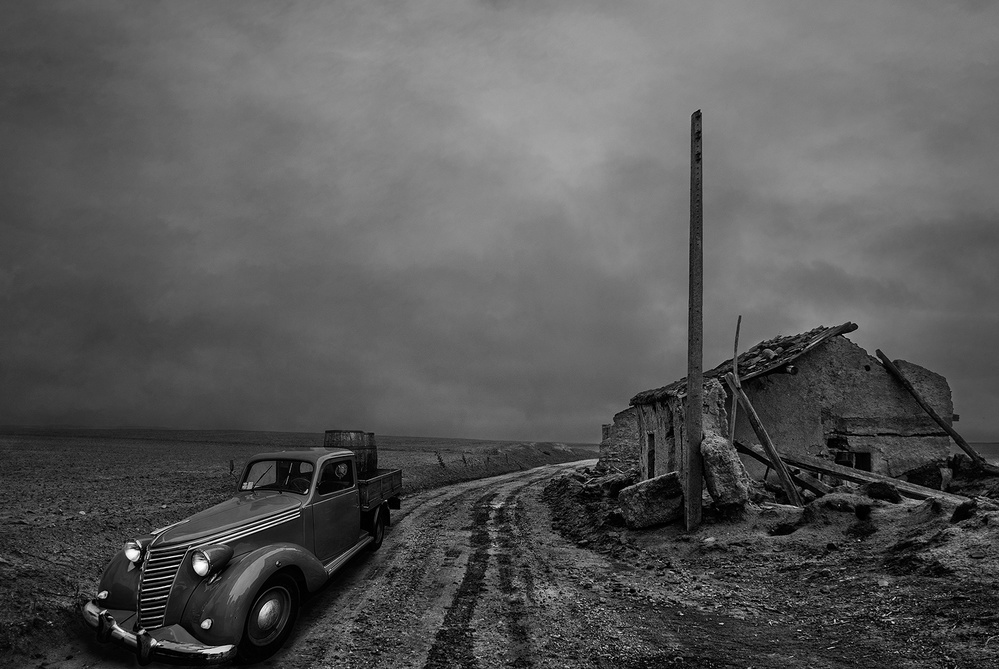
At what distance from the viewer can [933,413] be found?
47.5 feet

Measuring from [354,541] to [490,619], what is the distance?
326cm

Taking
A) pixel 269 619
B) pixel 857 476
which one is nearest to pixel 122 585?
pixel 269 619

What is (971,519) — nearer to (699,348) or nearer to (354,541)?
(699,348)

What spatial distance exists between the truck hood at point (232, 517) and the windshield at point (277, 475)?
0.80 feet

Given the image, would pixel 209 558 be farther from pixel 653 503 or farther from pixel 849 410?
pixel 849 410

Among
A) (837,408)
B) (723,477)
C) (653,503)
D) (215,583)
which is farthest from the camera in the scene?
(837,408)

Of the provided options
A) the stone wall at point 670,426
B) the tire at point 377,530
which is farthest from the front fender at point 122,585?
the stone wall at point 670,426

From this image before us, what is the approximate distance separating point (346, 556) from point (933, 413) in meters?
15.0

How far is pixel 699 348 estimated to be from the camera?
10.6 m

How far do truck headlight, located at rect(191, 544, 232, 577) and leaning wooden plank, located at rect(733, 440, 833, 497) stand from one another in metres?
11.1

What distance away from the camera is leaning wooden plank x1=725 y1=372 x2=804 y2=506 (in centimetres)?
1176

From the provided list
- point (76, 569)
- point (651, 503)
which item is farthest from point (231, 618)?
point (651, 503)

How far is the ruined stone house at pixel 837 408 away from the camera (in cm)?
1419

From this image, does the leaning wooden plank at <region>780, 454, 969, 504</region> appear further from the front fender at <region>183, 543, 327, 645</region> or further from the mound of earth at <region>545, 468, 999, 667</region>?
the front fender at <region>183, 543, 327, 645</region>
